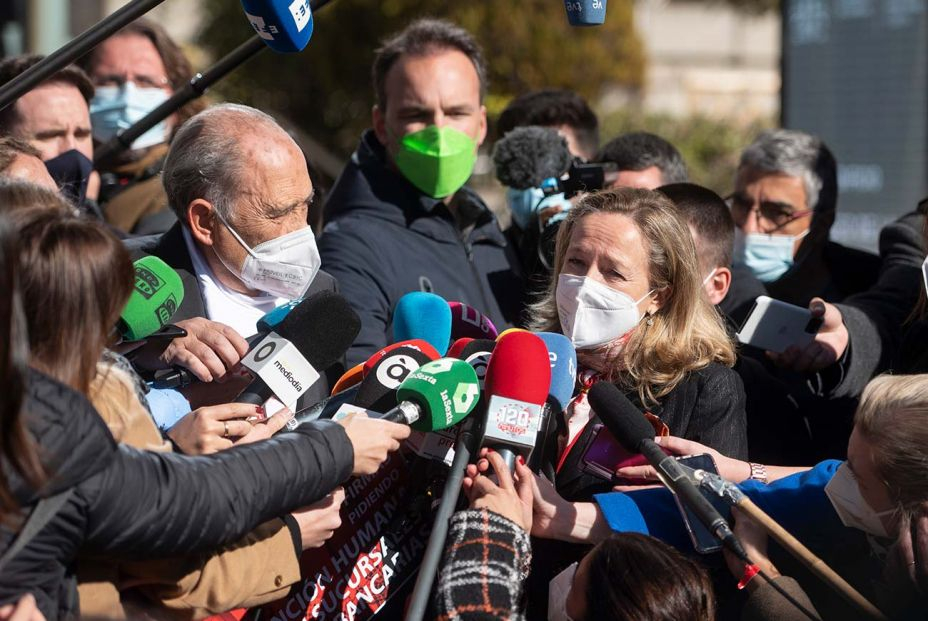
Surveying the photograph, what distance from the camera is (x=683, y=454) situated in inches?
102

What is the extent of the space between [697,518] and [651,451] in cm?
19

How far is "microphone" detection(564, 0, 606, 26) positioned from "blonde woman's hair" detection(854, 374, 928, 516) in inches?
45.4

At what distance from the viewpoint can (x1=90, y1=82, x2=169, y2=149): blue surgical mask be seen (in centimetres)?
461

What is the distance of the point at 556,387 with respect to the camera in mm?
2625

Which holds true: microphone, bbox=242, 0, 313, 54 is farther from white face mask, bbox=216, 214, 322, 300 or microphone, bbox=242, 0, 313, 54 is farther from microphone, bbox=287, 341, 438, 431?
microphone, bbox=287, 341, 438, 431

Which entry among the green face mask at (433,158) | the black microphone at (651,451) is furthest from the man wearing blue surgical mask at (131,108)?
the black microphone at (651,451)

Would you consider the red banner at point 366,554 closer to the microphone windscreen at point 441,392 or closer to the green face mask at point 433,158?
the microphone windscreen at point 441,392

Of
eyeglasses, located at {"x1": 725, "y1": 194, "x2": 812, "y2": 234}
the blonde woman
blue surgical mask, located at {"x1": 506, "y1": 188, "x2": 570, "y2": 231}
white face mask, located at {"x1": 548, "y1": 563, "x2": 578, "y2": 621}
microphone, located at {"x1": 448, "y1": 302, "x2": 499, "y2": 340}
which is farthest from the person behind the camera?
eyeglasses, located at {"x1": 725, "y1": 194, "x2": 812, "y2": 234}

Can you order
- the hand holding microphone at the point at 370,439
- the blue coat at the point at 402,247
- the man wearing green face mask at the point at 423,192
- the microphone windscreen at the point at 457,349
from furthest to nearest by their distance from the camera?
the man wearing green face mask at the point at 423,192, the blue coat at the point at 402,247, the microphone windscreen at the point at 457,349, the hand holding microphone at the point at 370,439

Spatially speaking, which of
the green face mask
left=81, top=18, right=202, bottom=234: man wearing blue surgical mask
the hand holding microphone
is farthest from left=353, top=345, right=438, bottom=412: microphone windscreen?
left=81, top=18, right=202, bottom=234: man wearing blue surgical mask

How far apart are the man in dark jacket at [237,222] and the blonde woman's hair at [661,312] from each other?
2.44ft

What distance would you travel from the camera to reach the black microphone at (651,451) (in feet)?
6.75

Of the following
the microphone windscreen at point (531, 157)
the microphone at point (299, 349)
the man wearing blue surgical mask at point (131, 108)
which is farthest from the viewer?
the man wearing blue surgical mask at point (131, 108)

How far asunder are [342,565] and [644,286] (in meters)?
1.10
